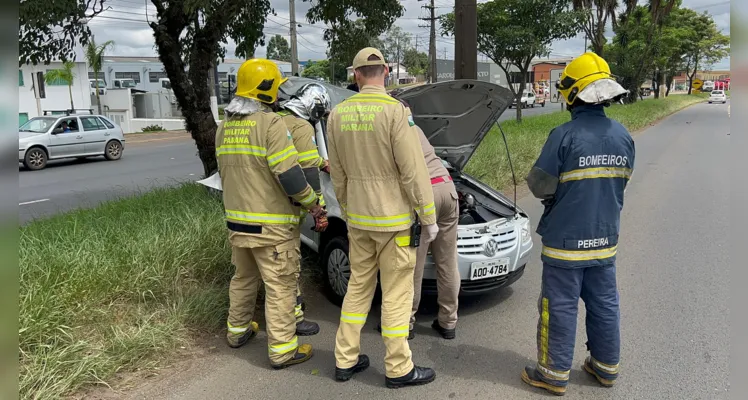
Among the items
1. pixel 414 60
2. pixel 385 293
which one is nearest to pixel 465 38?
pixel 385 293

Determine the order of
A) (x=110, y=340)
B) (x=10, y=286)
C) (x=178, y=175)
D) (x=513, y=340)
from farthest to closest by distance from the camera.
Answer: (x=178, y=175) < (x=513, y=340) < (x=110, y=340) < (x=10, y=286)

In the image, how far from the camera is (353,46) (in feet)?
26.9

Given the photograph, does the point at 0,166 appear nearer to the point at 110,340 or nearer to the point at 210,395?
the point at 210,395

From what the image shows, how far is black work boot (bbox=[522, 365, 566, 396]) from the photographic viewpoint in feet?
10.8

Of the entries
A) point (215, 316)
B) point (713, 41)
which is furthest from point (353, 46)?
point (713, 41)

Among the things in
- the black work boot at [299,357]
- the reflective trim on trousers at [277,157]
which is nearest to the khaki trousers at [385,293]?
the black work boot at [299,357]

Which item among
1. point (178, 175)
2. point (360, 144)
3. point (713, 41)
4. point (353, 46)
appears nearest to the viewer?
point (360, 144)

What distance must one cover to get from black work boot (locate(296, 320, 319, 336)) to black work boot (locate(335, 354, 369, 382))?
0.66 meters

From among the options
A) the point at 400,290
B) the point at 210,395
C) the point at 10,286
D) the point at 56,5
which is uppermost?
the point at 56,5

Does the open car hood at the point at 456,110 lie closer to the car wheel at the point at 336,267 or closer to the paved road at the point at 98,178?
the car wheel at the point at 336,267

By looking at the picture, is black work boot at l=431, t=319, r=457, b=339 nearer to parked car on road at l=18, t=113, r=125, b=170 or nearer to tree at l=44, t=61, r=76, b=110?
parked car on road at l=18, t=113, r=125, b=170

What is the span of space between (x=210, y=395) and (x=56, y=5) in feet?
11.3

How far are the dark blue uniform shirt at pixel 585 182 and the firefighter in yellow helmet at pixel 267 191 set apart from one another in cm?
155

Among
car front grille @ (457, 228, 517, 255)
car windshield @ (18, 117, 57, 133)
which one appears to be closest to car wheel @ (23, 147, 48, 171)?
car windshield @ (18, 117, 57, 133)
